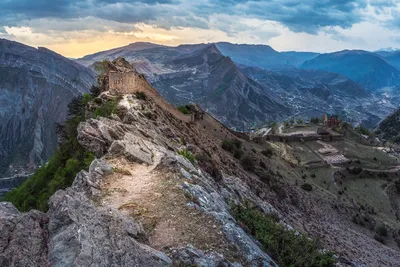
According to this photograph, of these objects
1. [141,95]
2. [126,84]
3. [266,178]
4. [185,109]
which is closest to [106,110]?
[141,95]

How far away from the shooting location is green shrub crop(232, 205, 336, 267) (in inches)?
611

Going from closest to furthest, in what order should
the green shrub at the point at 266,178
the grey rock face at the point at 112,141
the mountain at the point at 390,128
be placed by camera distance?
the grey rock face at the point at 112,141, the green shrub at the point at 266,178, the mountain at the point at 390,128

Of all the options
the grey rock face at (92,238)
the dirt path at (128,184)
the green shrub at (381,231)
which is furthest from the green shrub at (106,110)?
the green shrub at (381,231)

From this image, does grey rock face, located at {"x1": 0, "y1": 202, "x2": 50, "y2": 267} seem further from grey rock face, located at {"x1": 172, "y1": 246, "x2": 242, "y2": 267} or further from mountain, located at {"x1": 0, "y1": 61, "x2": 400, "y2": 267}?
grey rock face, located at {"x1": 172, "y1": 246, "x2": 242, "y2": 267}

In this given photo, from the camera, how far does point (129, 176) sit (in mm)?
18312

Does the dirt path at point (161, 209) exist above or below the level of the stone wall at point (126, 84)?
below

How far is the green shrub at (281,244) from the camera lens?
15523mm

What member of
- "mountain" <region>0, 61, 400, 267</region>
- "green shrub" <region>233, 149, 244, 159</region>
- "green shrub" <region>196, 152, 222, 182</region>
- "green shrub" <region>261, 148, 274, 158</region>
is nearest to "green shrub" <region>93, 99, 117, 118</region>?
"mountain" <region>0, 61, 400, 267</region>

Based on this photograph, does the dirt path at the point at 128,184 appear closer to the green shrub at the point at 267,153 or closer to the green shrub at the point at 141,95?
the green shrub at the point at 141,95

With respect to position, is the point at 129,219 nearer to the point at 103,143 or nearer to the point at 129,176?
the point at 129,176

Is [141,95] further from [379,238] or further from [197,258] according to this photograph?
[379,238]

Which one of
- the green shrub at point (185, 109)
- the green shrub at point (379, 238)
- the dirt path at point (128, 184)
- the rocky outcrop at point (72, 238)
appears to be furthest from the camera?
the green shrub at point (185, 109)

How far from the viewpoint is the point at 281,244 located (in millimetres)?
16375

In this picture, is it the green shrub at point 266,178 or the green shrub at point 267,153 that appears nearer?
the green shrub at point 266,178
